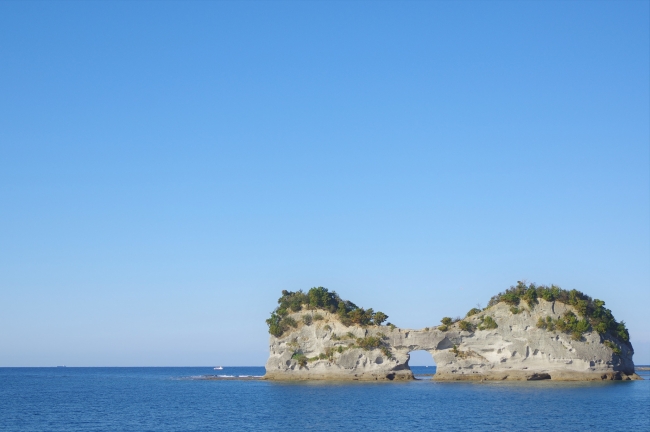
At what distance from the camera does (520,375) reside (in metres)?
79.3

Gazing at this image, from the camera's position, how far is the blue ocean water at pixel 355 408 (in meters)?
46.0

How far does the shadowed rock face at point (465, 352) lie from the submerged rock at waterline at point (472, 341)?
0.37 ft

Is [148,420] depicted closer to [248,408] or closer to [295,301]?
[248,408]

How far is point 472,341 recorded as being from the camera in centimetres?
8069

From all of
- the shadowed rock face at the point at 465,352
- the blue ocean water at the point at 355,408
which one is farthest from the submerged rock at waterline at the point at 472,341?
the blue ocean water at the point at 355,408

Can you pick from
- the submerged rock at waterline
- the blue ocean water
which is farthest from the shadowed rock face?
the blue ocean water

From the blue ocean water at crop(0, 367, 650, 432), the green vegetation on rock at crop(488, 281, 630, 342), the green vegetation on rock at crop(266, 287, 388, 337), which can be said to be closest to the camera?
the blue ocean water at crop(0, 367, 650, 432)

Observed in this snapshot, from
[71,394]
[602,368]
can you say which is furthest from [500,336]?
[71,394]

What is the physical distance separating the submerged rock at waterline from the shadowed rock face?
11 cm

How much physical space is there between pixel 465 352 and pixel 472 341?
6.34 ft

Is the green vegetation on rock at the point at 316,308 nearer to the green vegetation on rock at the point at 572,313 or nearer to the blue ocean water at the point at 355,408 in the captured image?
the blue ocean water at the point at 355,408

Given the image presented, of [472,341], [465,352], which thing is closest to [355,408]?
[472,341]

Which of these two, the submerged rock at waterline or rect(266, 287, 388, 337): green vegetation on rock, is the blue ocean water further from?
rect(266, 287, 388, 337): green vegetation on rock

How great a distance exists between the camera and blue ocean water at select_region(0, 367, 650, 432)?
4597 cm
